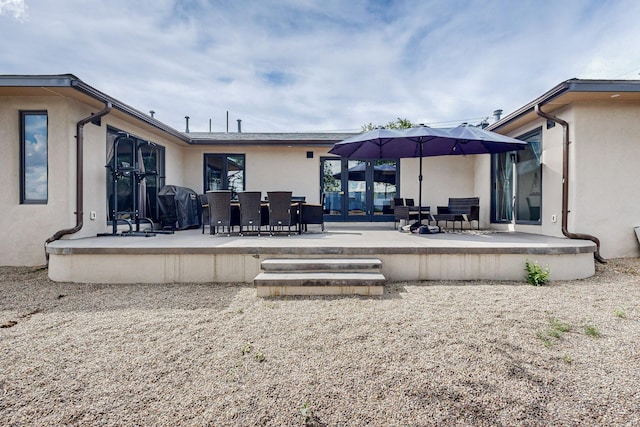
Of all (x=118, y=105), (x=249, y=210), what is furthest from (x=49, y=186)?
(x=249, y=210)

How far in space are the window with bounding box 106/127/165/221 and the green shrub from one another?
6.46 meters

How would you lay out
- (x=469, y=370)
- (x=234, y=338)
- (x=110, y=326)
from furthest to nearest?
(x=110, y=326) < (x=234, y=338) < (x=469, y=370)

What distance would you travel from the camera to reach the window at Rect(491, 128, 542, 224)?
5871 mm

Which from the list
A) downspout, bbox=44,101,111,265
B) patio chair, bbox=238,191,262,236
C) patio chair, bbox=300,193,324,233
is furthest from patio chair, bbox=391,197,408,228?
downspout, bbox=44,101,111,265

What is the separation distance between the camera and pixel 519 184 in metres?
6.41

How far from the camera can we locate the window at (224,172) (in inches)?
333

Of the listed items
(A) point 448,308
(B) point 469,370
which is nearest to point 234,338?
(B) point 469,370

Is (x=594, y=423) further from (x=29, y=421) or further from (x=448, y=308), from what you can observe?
(x=29, y=421)

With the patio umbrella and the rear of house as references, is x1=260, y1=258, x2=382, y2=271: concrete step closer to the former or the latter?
the patio umbrella

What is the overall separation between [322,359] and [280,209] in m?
3.65

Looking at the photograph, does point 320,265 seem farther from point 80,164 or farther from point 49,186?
point 49,186

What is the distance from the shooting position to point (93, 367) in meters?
1.96

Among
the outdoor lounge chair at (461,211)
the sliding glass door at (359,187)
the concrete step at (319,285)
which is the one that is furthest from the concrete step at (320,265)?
the sliding glass door at (359,187)

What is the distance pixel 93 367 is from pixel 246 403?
117cm
